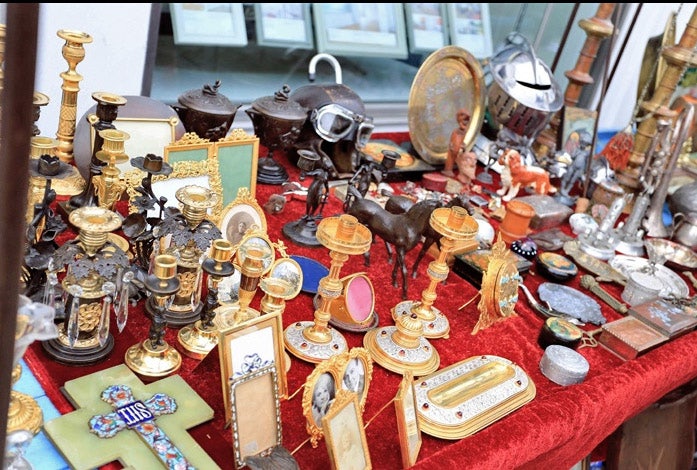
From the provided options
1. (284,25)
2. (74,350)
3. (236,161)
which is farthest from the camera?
(284,25)

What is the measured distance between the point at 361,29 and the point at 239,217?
1.95 m

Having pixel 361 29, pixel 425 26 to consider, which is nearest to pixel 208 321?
pixel 361 29

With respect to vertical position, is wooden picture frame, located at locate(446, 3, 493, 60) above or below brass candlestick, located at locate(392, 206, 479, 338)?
above

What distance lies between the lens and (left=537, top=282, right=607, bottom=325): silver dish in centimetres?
202

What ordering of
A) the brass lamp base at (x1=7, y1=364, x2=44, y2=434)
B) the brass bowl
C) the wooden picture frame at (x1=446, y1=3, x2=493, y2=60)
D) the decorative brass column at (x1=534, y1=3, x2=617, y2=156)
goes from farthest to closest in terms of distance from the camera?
1. the wooden picture frame at (x1=446, y1=3, x2=493, y2=60)
2. the decorative brass column at (x1=534, y1=3, x2=617, y2=156)
3. the brass bowl
4. the brass lamp base at (x1=7, y1=364, x2=44, y2=434)

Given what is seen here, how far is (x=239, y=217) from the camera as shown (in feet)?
5.75

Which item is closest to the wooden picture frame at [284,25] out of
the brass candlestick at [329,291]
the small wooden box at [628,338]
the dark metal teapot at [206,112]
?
the dark metal teapot at [206,112]

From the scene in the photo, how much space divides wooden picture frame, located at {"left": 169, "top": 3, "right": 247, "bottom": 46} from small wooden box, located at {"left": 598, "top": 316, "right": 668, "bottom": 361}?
1.96 meters

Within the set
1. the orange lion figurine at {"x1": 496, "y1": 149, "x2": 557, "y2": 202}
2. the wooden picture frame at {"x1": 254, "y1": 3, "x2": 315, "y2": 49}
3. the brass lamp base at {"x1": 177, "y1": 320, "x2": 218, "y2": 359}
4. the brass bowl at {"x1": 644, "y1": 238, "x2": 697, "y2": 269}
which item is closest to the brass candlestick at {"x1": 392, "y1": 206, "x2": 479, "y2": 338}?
the brass lamp base at {"x1": 177, "y1": 320, "x2": 218, "y2": 359}

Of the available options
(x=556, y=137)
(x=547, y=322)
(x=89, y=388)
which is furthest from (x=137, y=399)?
(x=556, y=137)

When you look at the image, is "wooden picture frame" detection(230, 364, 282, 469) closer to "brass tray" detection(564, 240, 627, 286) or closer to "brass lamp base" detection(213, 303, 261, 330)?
"brass lamp base" detection(213, 303, 261, 330)

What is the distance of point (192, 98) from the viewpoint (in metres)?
1.93

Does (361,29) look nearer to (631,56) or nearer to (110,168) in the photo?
(631,56)

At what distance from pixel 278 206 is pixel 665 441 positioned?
1388 mm
